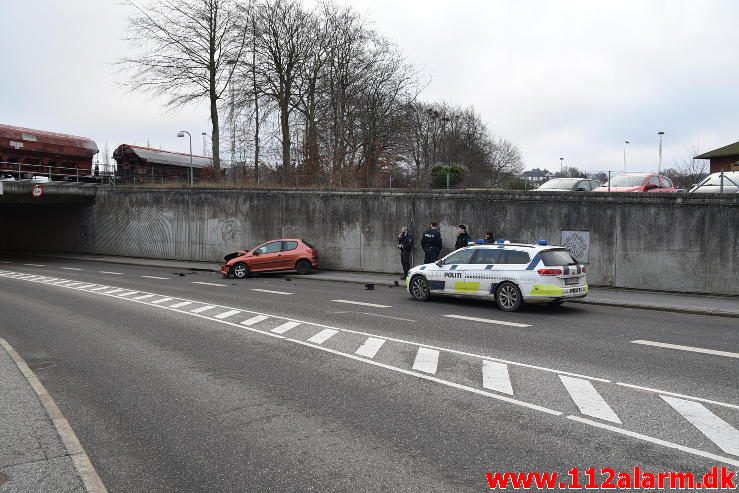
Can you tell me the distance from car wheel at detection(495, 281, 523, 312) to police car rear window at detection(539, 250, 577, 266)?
927mm

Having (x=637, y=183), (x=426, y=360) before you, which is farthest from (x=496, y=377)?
(x=637, y=183)

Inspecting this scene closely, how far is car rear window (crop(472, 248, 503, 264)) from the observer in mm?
14985

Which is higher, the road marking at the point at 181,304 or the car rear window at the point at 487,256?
the car rear window at the point at 487,256

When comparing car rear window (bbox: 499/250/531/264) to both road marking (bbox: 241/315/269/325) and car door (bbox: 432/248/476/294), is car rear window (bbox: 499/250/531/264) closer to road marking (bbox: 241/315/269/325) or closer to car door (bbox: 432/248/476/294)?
car door (bbox: 432/248/476/294)

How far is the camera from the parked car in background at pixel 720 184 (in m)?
17.7

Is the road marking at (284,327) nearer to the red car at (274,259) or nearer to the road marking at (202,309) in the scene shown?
the road marking at (202,309)

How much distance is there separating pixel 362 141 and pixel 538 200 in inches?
764

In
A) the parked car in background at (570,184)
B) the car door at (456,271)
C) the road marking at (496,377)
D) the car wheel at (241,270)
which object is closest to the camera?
the road marking at (496,377)

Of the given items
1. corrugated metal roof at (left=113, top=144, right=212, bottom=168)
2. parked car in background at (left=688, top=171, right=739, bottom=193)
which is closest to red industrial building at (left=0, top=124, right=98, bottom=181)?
corrugated metal roof at (left=113, top=144, right=212, bottom=168)

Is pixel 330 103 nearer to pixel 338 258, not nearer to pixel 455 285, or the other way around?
pixel 338 258

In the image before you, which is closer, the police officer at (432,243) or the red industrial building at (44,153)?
the police officer at (432,243)

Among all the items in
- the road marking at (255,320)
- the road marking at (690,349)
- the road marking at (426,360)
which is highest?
the road marking at (255,320)

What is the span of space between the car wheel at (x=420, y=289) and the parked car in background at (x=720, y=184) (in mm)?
8634

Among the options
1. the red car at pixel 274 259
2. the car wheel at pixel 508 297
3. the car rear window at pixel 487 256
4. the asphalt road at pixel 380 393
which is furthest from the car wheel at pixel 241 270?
the car wheel at pixel 508 297
